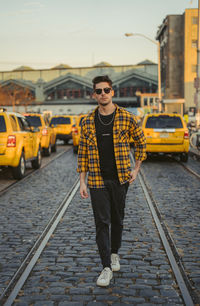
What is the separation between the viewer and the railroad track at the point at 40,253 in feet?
12.9

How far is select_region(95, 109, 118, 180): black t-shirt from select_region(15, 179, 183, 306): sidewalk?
1.03 m

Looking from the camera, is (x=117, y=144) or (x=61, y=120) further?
(x=61, y=120)

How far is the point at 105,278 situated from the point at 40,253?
4.41 ft

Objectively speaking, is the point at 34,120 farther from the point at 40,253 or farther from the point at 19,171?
the point at 40,253

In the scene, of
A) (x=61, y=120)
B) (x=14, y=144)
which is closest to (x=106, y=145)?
(x=14, y=144)

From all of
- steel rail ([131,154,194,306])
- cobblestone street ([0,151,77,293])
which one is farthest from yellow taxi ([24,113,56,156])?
steel rail ([131,154,194,306])

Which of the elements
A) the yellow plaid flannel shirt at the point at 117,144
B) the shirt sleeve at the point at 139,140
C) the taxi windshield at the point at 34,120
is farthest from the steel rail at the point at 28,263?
the taxi windshield at the point at 34,120

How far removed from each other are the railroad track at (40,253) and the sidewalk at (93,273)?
0.06 meters

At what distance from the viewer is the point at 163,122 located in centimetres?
1620

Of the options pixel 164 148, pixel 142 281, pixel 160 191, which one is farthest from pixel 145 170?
pixel 142 281

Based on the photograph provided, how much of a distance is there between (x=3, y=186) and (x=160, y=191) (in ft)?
12.3

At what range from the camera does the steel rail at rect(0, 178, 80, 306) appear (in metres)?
3.97

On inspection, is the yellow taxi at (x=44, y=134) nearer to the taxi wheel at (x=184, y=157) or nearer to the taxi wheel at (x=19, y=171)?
the taxi wheel at (x=184, y=157)

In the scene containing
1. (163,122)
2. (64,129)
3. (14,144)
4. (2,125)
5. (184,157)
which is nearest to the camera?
(14,144)
